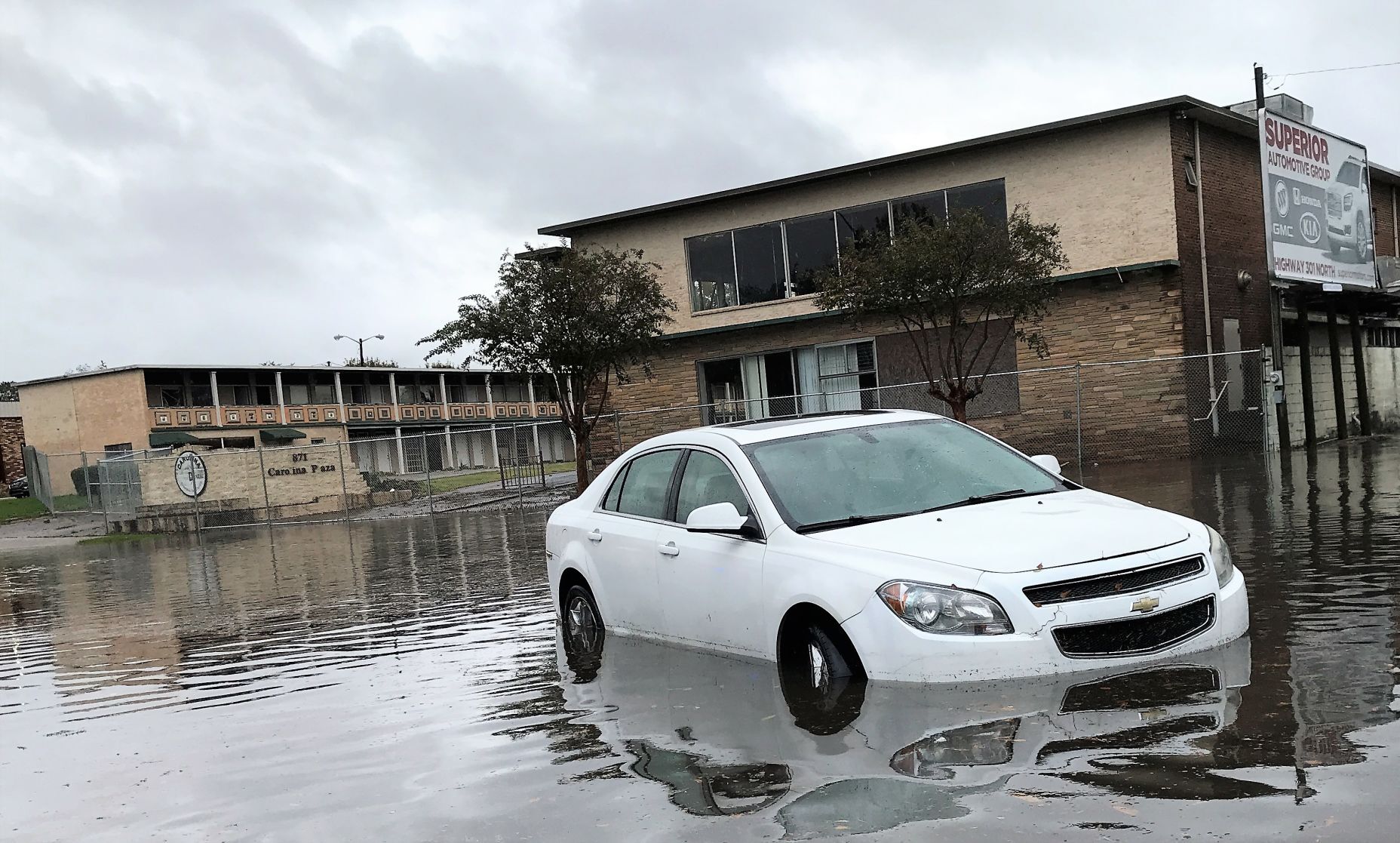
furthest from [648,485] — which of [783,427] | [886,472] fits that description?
[886,472]

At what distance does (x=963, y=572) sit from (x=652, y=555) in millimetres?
2344

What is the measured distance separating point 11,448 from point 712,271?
2268 inches

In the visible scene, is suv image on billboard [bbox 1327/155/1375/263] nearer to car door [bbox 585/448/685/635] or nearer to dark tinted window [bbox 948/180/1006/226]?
dark tinted window [bbox 948/180/1006/226]

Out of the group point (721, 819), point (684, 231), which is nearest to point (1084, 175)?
point (684, 231)

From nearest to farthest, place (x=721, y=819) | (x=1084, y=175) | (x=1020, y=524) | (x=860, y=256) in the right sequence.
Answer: (x=721, y=819), (x=1020, y=524), (x=860, y=256), (x=1084, y=175)

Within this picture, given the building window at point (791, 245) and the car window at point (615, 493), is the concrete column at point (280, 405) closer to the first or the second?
the building window at point (791, 245)

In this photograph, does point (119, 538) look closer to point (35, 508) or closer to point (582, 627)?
point (35, 508)

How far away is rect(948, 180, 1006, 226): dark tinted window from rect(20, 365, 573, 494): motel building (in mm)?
38732

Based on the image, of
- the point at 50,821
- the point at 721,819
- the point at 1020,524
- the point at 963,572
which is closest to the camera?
the point at 721,819

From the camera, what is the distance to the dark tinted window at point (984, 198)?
2728 cm

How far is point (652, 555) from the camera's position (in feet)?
25.0

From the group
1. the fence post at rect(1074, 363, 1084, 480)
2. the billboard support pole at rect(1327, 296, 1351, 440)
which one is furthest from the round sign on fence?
the billboard support pole at rect(1327, 296, 1351, 440)

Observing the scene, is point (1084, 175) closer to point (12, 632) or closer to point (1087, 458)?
point (1087, 458)

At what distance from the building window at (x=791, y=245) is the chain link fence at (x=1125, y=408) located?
375 centimetres
